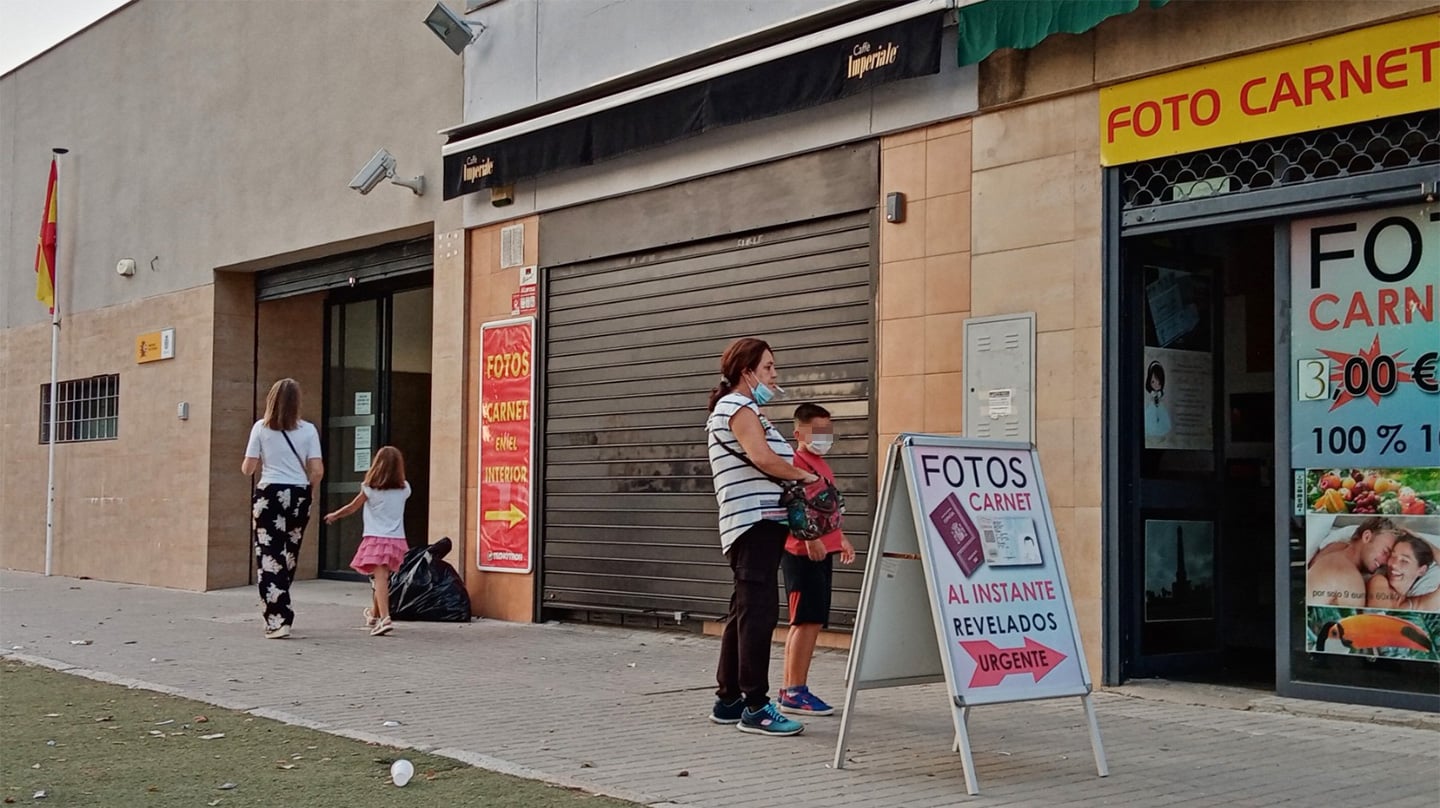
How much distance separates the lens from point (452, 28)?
42.3ft

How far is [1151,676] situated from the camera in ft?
27.7

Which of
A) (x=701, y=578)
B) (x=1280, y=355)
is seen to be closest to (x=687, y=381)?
(x=701, y=578)

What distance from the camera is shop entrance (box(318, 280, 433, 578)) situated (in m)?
16.5

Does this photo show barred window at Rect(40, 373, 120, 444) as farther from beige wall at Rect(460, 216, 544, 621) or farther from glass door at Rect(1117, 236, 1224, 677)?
glass door at Rect(1117, 236, 1224, 677)

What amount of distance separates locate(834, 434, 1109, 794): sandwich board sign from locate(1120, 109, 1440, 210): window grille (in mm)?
2425

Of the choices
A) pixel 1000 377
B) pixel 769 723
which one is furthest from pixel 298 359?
pixel 769 723

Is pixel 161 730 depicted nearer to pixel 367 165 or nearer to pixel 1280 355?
pixel 1280 355

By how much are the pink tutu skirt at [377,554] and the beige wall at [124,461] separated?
6156mm

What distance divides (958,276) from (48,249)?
1501 centimetres

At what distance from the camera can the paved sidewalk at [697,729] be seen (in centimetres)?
564

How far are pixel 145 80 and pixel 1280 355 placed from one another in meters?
15.1

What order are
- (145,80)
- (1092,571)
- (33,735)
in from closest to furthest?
1. (33,735)
2. (1092,571)
3. (145,80)

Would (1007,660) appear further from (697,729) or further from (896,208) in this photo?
(896,208)

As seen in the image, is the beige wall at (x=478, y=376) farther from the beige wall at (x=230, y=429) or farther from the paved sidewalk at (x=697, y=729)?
the beige wall at (x=230, y=429)
